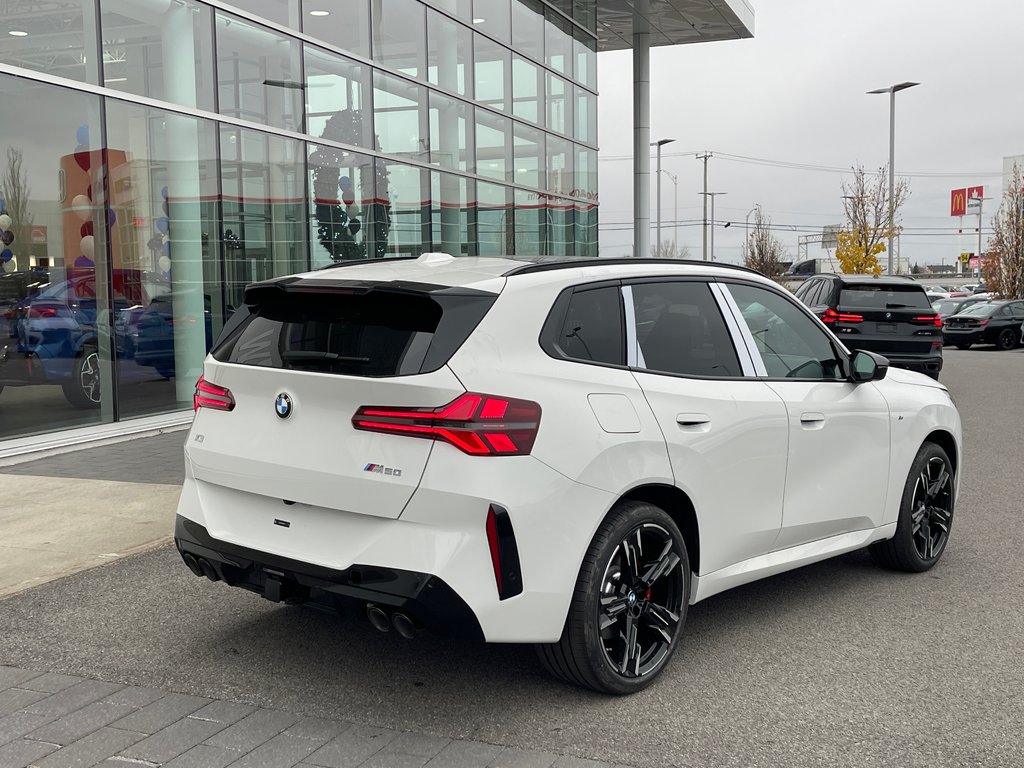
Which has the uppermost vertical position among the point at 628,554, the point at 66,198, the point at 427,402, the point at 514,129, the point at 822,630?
the point at 514,129

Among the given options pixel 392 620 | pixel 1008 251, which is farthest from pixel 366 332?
pixel 1008 251

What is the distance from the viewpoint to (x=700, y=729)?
12.3 ft

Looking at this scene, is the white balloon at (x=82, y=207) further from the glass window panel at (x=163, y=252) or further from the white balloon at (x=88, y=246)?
the glass window panel at (x=163, y=252)

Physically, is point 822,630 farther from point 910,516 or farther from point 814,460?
point 910,516

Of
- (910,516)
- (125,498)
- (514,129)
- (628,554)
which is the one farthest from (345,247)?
(628,554)

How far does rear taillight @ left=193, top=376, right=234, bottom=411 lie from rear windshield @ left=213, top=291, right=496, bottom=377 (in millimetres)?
151

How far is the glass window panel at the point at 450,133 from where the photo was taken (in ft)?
59.0

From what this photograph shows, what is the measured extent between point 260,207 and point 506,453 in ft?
35.6

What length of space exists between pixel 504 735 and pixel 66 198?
9064 mm

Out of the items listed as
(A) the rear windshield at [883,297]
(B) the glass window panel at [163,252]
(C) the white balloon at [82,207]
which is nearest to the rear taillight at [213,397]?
(C) the white balloon at [82,207]

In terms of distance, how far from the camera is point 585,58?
2509 cm

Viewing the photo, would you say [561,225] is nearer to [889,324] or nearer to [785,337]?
[889,324]

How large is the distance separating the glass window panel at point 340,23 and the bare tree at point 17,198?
5305 millimetres

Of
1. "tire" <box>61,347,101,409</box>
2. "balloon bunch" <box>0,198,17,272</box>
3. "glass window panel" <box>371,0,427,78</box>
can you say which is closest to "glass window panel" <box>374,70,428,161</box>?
"glass window panel" <box>371,0,427,78</box>
